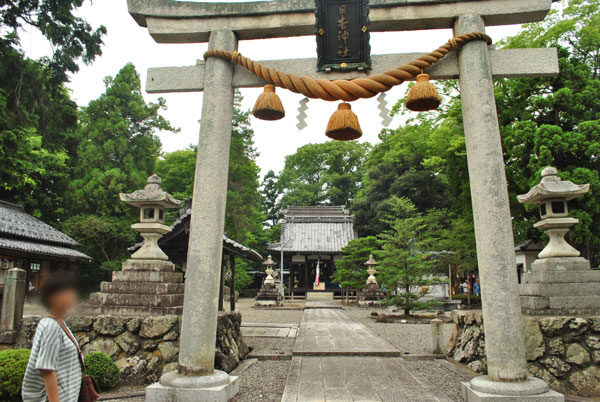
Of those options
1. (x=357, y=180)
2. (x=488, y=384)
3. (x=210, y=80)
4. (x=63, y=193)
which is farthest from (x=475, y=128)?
(x=357, y=180)

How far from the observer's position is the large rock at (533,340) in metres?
4.66

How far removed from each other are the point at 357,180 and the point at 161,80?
35.6m

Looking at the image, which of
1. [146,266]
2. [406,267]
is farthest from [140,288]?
[406,267]

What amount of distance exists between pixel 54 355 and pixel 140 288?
3.31m

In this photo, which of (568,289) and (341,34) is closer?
(341,34)

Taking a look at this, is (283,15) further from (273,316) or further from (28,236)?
(28,236)

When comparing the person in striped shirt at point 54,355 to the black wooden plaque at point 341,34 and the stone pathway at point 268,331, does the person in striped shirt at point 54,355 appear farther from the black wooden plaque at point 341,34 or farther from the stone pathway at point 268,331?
the stone pathway at point 268,331

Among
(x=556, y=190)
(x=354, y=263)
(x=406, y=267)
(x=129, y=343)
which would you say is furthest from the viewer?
(x=354, y=263)

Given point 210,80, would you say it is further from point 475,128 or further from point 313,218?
point 313,218

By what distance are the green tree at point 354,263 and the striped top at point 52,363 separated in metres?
18.2

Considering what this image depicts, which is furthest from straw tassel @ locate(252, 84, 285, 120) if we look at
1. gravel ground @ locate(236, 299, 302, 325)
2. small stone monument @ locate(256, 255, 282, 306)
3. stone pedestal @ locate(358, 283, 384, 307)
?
small stone monument @ locate(256, 255, 282, 306)

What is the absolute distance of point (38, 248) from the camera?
50.5 ft

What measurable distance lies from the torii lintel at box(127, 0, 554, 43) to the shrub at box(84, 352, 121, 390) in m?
4.06

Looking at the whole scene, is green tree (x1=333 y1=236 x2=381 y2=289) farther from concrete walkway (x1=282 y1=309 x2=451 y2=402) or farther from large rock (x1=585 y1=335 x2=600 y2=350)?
large rock (x1=585 y1=335 x2=600 y2=350)
